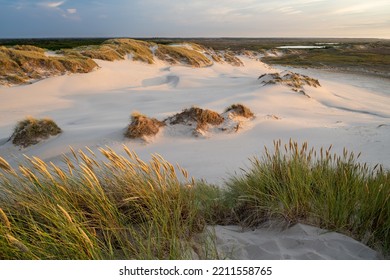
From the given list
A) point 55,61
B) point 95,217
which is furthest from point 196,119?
point 55,61

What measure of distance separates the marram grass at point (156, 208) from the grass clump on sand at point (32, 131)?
4.67 m

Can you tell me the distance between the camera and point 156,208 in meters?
2.48

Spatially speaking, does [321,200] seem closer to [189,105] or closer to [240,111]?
[240,111]

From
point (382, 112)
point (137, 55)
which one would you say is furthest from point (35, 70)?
point (382, 112)

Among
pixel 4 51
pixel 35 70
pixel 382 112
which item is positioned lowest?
pixel 382 112

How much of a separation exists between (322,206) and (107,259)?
1827mm

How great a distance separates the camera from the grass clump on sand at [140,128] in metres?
6.77

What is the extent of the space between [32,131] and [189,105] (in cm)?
678

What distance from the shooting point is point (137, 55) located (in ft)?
89.4

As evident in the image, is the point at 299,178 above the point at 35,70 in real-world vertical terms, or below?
below

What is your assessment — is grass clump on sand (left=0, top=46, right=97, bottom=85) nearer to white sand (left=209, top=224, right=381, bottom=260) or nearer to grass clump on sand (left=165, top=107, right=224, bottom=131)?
grass clump on sand (left=165, top=107, right=224, bottom=131)

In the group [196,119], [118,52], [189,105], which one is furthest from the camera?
[118,52]
